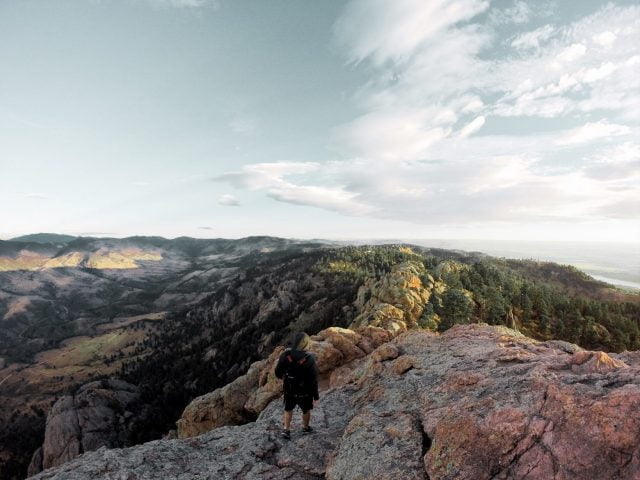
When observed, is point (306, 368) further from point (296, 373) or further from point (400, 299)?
point (400, 299)

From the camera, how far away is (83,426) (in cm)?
11981

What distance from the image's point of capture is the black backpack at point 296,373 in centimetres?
1436

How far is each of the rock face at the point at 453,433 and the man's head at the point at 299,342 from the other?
15.0 feet

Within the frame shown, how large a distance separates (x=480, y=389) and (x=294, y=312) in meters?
165

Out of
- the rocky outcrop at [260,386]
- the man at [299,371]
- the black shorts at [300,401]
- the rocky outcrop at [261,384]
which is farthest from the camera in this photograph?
the rocky outcrop at [261,384]

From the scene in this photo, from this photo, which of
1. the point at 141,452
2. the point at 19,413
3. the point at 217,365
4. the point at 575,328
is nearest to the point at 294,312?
the point at 217,365

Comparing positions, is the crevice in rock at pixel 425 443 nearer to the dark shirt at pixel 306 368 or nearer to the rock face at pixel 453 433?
the rock face at pixel 453 433

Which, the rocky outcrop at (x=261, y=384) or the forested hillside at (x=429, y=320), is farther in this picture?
the forested hillside at (x=429, y=320)

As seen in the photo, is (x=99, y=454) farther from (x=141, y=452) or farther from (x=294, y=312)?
(x=294, y=312)

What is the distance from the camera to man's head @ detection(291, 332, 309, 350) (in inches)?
565

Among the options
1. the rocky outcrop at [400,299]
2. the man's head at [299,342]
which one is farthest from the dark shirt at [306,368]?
the rocky outcrop at [400,299]

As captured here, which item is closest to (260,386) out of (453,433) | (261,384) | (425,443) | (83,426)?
(261,384)

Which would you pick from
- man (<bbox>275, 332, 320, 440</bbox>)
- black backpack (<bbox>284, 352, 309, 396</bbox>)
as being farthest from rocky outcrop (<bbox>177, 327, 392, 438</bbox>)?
black backpack (<bbox>284, 352, 309, 396</bbox>)

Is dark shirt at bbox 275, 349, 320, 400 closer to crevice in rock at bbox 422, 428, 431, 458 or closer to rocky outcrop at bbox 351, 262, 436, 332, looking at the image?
crevice in rock at bbox 422, 428, 431, 458
